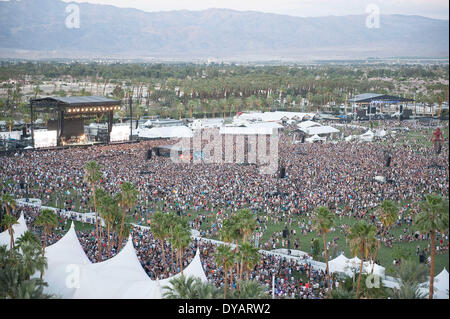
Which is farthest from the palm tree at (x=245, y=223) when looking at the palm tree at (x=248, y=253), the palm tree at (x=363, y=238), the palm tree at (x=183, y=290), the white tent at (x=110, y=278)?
the palm tree at (x=183, y=290)

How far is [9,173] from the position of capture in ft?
117

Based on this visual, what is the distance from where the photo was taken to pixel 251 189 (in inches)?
1276

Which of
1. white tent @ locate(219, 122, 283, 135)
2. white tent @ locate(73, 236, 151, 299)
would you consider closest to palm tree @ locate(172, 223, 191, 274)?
white tent @ locate(73, 236, 151, 299)

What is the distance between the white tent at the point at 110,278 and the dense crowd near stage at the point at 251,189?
1864mm

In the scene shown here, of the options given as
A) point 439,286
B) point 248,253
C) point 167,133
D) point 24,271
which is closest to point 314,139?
point 167,133

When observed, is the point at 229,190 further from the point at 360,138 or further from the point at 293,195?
the point at 360,138

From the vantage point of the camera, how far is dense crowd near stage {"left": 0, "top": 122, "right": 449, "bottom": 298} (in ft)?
69.6

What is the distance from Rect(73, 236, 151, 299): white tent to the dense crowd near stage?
1864 millimetres

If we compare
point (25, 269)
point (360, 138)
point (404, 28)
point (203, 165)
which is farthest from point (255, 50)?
point (25, 269)

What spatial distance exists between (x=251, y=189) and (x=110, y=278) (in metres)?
16.9

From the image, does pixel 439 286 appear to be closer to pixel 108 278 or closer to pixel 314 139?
pixel 108 278

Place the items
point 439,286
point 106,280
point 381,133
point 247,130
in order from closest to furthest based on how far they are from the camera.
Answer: point 106,280 → point 439,286 → point 247,130 → point 381,133

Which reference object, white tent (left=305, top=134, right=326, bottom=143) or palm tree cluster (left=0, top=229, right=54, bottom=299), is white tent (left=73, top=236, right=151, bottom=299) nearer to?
palm tree cluster (left=0, top=229, right=54, bottom=299)

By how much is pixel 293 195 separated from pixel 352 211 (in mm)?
3985
